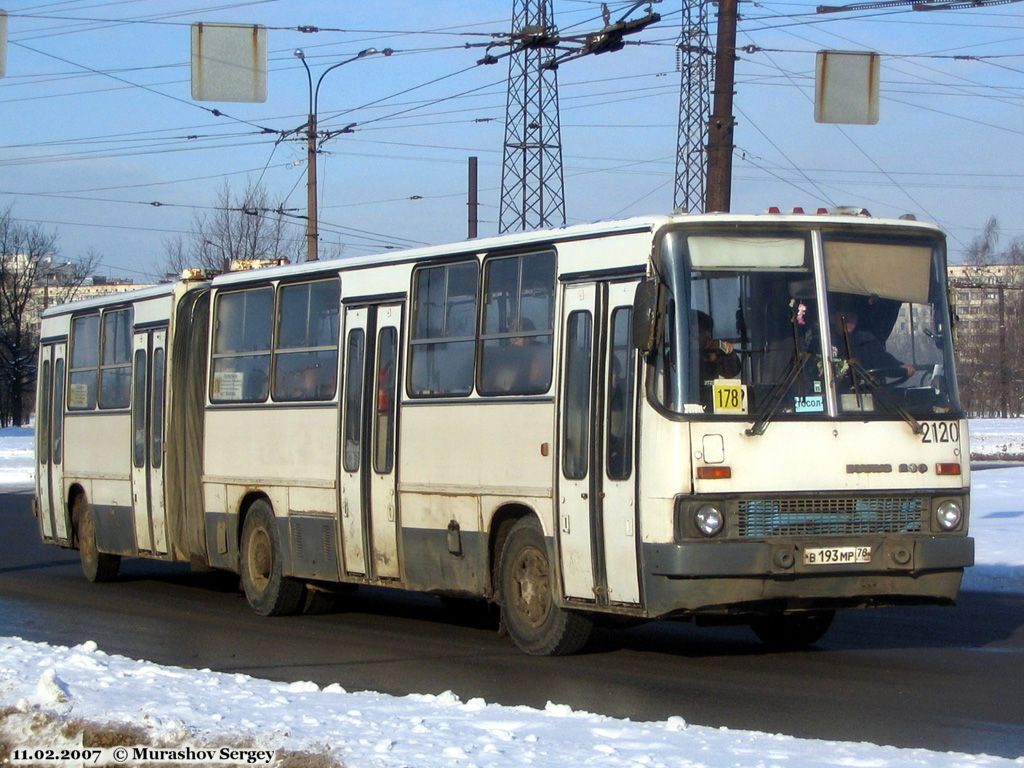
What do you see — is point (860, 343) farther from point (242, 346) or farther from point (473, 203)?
point (473, 203)

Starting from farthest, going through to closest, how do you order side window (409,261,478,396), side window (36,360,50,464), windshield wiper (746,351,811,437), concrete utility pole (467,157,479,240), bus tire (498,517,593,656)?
concrete utility pole (467,157,479,240) < side window (36,360,50,464) < side window (409,261,478,396) < bus tire (498,517,593,656) < windshield wiper (746,351,811,437)

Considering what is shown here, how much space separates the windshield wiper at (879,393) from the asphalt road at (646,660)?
1.65 meters

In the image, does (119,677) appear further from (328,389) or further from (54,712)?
(328,389)

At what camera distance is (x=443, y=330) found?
42.4 ft

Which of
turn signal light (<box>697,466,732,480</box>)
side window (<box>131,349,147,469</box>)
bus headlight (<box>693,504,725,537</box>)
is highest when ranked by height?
side window (<box>131,349,147,469</box>)

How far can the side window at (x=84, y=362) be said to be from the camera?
1909 centimetres

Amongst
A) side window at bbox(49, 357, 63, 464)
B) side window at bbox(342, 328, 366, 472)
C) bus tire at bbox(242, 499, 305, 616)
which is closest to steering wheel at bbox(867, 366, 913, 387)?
side window at bbox(342, 328, 366, 472)

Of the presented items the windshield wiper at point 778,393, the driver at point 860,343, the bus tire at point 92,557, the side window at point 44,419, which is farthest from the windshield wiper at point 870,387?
the side window at point 44,419

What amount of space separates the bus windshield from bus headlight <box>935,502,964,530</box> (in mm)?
629

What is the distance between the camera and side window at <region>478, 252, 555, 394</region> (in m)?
11.8

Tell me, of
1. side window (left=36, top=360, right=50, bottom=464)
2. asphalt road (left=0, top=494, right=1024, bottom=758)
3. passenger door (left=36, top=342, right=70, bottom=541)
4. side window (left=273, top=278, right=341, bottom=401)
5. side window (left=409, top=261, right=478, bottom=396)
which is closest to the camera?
asphalt road (left=0, top=494, right=1024, bottom=758)

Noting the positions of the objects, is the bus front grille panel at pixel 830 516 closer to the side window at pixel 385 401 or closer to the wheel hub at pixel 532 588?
the wheel hub at pixel 532 588

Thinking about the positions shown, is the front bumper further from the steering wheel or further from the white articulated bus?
the steering wheel

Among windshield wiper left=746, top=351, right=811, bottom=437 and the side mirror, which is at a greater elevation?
the side mirror
